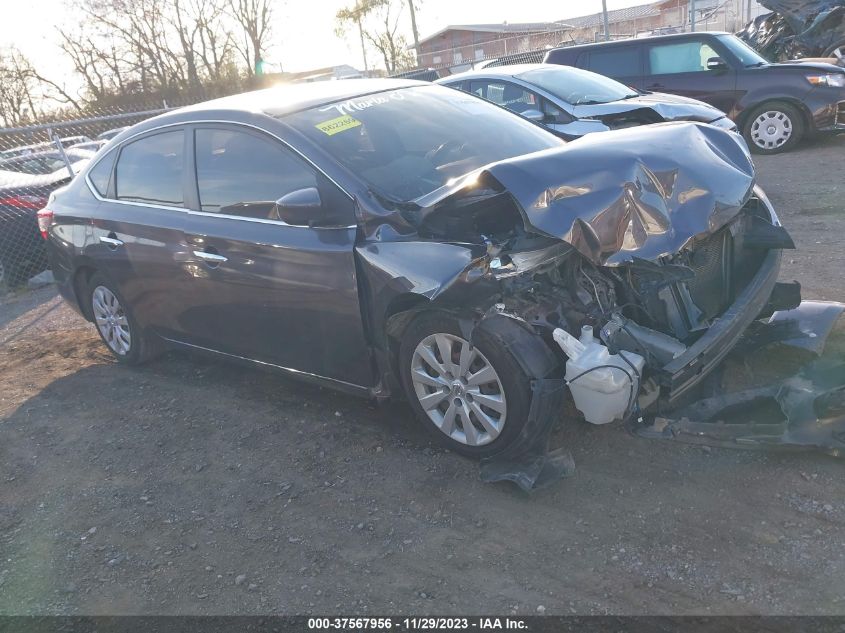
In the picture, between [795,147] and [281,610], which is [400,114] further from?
[795,147]

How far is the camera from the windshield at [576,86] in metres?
8.73

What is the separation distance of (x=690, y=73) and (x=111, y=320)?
9021 mm

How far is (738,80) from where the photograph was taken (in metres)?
10.5

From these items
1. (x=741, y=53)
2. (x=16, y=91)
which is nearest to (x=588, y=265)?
(x=741, y=53)

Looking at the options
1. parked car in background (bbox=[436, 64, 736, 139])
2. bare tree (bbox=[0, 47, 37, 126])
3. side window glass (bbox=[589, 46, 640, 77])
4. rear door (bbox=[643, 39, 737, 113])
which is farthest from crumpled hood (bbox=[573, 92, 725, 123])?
bare tree (bbox=[0, 47, 37, 126])

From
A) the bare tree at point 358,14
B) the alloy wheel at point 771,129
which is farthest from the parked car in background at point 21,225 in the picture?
the bare tree at point 358,14

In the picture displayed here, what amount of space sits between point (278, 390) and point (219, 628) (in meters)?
2.13

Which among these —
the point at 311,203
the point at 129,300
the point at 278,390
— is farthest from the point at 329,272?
the point at 129,300

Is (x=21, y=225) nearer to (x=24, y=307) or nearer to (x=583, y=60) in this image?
(x=24, y=307)

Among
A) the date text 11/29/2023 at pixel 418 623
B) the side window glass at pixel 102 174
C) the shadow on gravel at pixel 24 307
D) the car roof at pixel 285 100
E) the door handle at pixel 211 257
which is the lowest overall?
the shadow on gravel at pixel 24 307

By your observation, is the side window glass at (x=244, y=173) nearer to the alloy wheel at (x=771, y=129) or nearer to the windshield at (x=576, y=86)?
the windshield at (x=576, y=86)

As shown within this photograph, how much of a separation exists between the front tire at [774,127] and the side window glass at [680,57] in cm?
→ 104

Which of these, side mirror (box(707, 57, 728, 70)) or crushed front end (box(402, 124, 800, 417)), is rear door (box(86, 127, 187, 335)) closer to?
crushed front end (box(402, 124, 800, 417))

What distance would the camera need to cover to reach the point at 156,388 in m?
5.25
